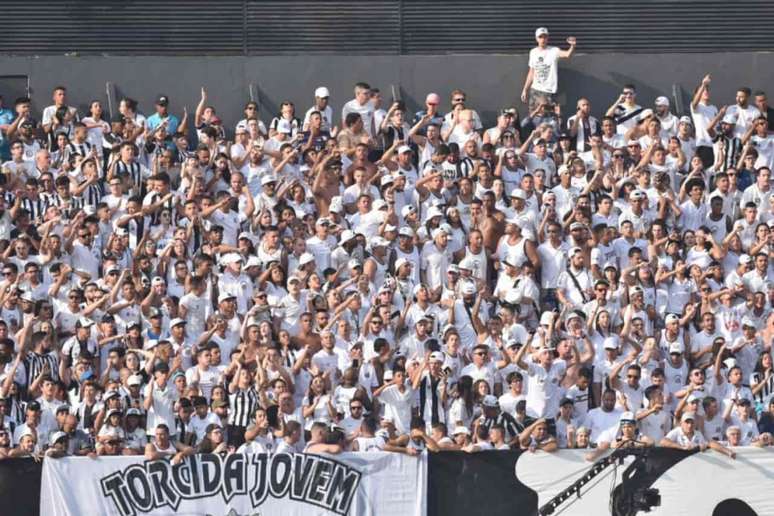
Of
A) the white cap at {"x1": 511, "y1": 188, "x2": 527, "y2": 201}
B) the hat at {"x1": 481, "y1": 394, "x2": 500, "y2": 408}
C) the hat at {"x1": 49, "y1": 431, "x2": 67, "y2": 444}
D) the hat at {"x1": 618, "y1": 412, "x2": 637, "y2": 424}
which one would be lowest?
the hat at {"x1": 49, "y1": 431, "x2": 67, "y2": 444}

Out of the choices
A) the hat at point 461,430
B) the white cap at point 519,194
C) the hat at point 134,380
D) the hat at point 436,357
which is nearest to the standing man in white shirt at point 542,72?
the white cap at point 519,194

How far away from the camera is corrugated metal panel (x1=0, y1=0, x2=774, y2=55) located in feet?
112

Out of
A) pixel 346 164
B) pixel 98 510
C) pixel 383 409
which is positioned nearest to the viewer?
pixel 98 510

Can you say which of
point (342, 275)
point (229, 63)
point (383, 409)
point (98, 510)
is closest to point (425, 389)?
point (383, 409)

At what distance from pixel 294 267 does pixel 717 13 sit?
9.58 m

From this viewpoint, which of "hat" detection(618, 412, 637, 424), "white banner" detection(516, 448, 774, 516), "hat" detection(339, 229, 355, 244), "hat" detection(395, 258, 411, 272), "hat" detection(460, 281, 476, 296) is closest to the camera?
"white banner" detection(516, 448, 774, 516)

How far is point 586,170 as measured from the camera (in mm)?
30641

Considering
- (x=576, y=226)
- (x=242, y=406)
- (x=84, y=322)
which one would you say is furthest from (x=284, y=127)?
(x=242, y=406)

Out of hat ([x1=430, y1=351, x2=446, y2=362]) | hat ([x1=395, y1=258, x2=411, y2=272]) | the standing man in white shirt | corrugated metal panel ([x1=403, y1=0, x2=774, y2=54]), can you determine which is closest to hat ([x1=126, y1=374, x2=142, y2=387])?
hat ([x1=430, y1=351, x2=446, y2=362])

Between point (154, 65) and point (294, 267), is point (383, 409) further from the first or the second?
point (154, 65)

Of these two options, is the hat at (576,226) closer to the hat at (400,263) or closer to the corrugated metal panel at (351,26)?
the hat at (400,263)

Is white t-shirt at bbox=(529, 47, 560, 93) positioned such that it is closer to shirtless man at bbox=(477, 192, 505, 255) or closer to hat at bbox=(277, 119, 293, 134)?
shirtless man at bbox=(477, 192, 505, 255)

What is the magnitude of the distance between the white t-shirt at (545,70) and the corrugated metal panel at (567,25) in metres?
1.45

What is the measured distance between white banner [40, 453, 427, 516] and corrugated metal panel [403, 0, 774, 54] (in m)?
11.1
